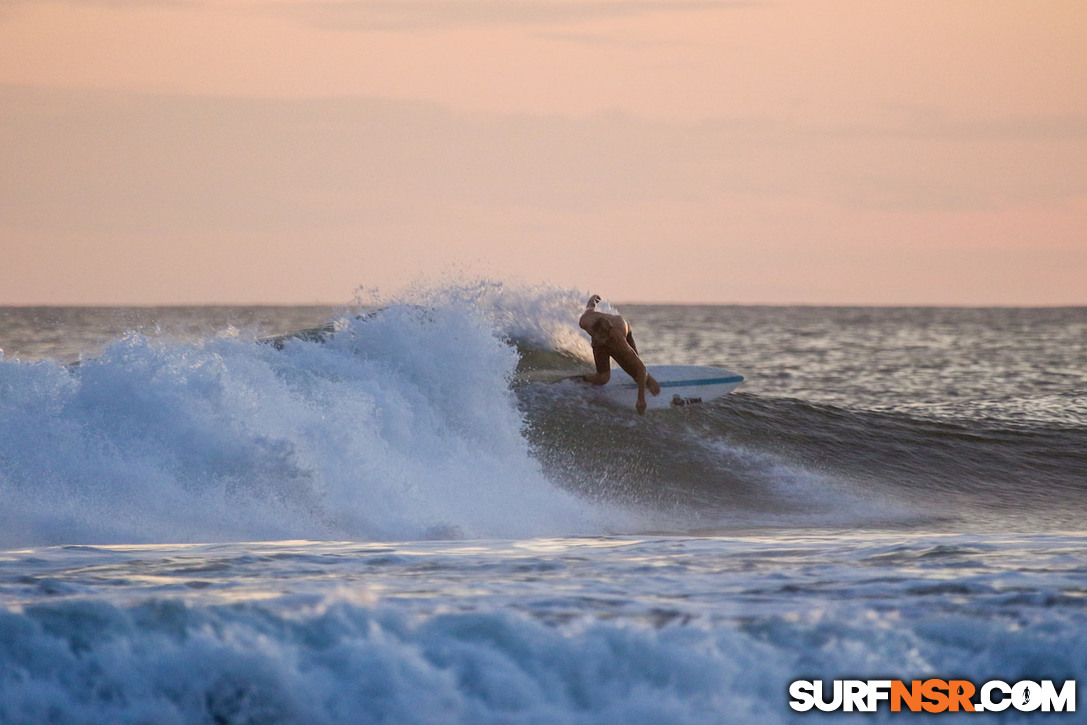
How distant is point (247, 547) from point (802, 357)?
1097 inches

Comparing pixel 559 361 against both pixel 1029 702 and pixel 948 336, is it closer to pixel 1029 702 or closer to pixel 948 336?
pixel 1029 702

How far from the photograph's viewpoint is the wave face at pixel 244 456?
895 cm

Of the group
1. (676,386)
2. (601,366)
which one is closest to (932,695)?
(601,366)

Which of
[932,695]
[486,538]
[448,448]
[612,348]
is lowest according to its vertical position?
[932,695]

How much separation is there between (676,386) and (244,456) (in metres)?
5.90

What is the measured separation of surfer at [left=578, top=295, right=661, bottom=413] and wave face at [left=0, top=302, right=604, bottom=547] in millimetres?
1745

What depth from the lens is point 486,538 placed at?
9023 mm

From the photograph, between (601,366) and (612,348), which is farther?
(601,366)

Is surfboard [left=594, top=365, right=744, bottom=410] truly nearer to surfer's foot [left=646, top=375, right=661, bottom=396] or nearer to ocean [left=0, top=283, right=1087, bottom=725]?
surfer's foot [left=646, top=375, right=661, bottom=396]

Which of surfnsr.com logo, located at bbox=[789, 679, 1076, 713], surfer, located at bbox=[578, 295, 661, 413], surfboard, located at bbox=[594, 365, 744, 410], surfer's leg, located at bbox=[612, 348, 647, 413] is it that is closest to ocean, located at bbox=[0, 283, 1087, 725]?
surfnsr.com logo, located at bbox=[789, 679, 1076, 713]

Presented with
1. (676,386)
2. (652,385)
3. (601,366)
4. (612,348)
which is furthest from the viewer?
(676,386)

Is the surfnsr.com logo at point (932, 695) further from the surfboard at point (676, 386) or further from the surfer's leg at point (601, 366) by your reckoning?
the surfboard at point (676, 386)

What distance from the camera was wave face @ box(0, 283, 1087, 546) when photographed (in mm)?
9234

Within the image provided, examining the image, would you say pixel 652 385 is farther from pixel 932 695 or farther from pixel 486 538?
pixel 932 695
